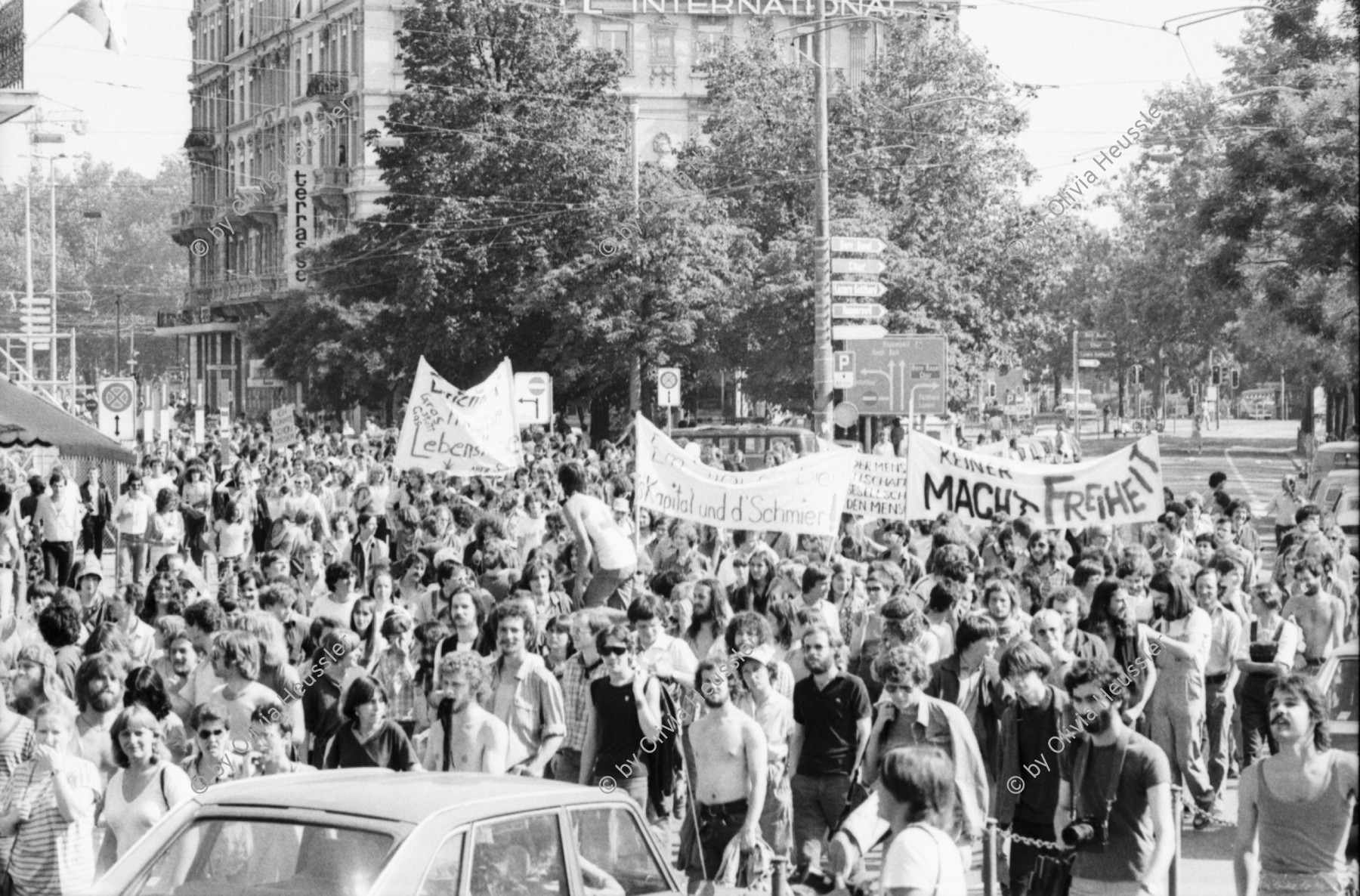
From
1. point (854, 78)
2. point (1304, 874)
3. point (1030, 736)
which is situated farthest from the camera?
point (854, 78)

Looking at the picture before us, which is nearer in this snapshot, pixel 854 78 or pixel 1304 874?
pixel 1304 874

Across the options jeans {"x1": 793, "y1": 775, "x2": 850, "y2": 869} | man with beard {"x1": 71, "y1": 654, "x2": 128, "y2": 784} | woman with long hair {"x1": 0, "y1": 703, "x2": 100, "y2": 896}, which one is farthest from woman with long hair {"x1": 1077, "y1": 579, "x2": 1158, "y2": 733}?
woman with long hair {"x1": 0, "y1": 703, "x2": 100, "y2": 896}

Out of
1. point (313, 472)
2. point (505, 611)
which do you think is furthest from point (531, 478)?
point (505, 611)

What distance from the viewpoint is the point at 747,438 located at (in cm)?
3484

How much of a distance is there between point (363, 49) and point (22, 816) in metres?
69.5

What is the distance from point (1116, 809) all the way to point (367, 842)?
2.75m

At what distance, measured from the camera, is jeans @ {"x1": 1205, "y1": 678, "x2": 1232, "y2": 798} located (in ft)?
39.1

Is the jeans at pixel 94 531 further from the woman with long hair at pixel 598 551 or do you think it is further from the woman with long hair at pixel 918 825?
the woman with long hair at pixel 918 825

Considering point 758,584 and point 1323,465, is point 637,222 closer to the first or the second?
point 1323,465

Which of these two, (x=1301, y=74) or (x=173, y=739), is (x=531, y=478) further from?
(x=173, y=739)

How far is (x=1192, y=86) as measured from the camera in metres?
54.0

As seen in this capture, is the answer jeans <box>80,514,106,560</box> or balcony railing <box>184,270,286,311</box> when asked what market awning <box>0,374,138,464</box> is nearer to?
jeans <box>80,514,106,560</box>

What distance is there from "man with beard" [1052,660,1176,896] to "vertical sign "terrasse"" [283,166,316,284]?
184 ft


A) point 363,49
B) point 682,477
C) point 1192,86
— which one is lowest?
point 682,477
